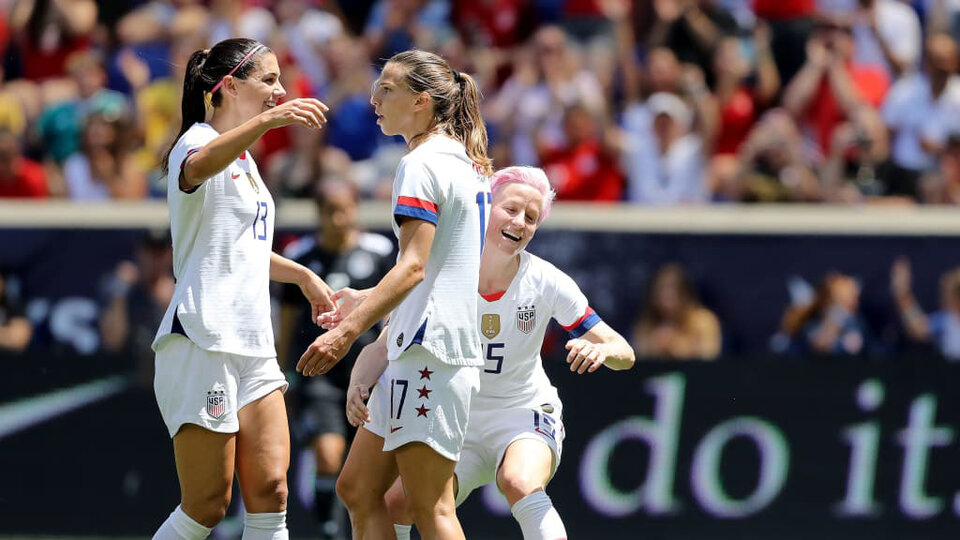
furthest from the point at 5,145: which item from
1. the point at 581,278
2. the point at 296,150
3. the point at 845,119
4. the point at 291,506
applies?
the point at 845,119

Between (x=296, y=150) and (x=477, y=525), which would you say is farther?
(x=296, y=150)

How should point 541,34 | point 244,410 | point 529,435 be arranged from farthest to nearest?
point 541,34, point 529,435, point 244,410

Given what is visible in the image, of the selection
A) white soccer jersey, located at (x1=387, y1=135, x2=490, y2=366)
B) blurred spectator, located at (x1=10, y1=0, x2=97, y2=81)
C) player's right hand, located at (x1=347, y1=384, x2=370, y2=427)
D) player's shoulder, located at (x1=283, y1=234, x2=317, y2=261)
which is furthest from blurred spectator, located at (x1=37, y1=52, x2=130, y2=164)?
white soccer jersey, located at (x1=387, y1=135, x2=490, y2=366)

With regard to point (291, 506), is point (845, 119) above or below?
above

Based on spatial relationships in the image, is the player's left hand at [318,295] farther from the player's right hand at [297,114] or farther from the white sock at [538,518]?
the white sock at [538,518]

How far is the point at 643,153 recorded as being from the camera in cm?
1093

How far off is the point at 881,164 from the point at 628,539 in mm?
3276

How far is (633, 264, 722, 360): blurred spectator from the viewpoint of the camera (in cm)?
984

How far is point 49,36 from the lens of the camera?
12305 millimetres

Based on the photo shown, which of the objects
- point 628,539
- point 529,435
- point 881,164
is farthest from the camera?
point 881,164

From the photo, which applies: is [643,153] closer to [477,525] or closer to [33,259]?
[477,525]

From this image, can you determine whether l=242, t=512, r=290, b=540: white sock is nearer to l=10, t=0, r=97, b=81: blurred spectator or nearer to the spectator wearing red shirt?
the spectator wearing red shirt

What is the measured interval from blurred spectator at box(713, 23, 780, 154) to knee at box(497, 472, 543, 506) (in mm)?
5871

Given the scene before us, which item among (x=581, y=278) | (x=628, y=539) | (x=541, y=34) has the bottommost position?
(x=628, y=539)
